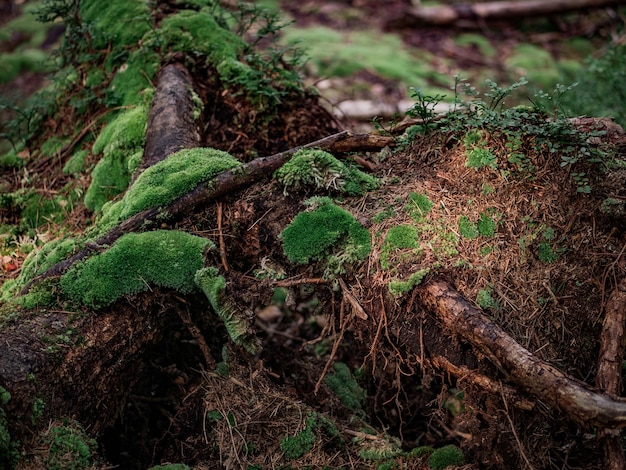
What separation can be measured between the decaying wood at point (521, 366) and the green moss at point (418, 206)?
1.52ft

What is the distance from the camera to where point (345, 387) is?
150 inches

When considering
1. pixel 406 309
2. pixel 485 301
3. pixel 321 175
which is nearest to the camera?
pixel 485 301

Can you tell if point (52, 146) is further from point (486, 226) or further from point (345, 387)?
point (486, 226)

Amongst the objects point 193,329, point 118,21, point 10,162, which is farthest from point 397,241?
point 10,162

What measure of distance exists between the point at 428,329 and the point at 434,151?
3.96ft

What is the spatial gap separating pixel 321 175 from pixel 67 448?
2.13 m

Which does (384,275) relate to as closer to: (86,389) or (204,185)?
(204,185)

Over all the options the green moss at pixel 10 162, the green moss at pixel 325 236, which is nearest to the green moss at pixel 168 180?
the green moss at pixel 325 236

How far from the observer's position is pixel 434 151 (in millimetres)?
3424

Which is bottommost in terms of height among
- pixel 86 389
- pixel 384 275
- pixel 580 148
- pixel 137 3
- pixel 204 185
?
pixel 86 389

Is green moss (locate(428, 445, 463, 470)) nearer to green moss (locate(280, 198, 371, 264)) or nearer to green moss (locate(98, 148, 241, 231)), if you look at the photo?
green moss (locate(280, 198, 371, 264))

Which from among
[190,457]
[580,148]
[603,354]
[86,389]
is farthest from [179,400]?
[580,148]

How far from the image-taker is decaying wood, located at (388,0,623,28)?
13.0 meters

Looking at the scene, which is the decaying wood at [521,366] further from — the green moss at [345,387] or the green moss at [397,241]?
the green moss at [345,387]
